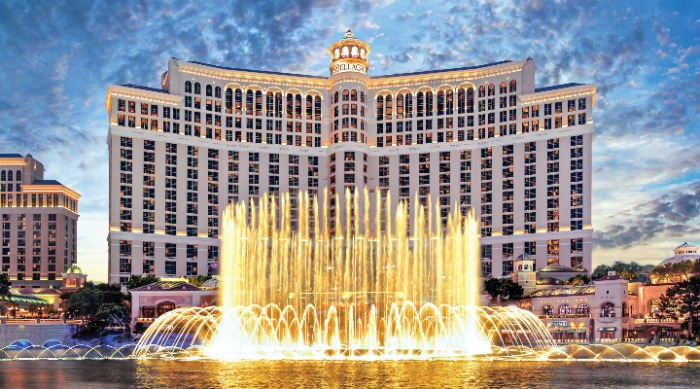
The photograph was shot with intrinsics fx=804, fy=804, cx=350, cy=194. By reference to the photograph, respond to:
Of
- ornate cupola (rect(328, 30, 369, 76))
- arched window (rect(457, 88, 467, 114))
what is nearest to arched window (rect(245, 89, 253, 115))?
ornate cupola (rect(328, 30, 369, 76))

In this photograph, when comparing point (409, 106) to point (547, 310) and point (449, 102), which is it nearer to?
point (449, 102)

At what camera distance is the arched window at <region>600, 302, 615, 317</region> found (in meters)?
101

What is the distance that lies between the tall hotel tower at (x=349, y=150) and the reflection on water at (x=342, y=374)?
70232mm

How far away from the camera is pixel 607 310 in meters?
102

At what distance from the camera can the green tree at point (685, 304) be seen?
92.9 m

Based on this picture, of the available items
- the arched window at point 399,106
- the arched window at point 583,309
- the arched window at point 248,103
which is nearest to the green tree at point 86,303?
the arched window at point 248,103

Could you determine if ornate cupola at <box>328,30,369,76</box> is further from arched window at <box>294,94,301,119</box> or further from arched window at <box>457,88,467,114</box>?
arched window at <box>457,88,467,114</box>

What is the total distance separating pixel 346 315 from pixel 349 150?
58828 mm

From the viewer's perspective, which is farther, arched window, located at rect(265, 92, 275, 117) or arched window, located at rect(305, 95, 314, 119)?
arched window, located at rect(305, 95, 314, 119)

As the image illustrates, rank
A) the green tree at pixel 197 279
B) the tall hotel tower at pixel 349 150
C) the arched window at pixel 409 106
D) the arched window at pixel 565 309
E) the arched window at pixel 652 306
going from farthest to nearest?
1. the arched window at pixel 409 106
2. the tall hotel tower at pixel 349 150
3. the green tree at pixel 197 279
4. the arched window at pixel 565 309
5. the arched window at pixel 652 306

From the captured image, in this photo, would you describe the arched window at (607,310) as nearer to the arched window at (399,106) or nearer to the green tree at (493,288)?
the green tree at (493,288)

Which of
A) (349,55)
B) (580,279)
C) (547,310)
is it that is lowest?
(547,310)

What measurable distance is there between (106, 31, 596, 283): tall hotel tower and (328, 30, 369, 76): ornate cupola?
26 cm

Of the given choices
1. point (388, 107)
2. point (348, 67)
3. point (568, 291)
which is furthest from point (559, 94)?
point (568, 291)
